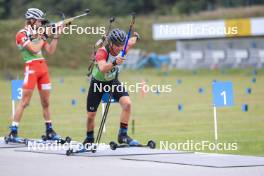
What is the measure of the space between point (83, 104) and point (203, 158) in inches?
681

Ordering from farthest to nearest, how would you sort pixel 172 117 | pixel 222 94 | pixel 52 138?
pixel 172 117
pixel 52 138
pixel 222 94

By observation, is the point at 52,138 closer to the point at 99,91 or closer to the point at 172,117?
the point at 99,91

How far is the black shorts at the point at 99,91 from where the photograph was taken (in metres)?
17.0

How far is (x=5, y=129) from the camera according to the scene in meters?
23.6

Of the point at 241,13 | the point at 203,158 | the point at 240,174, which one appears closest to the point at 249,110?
the point at 203,158

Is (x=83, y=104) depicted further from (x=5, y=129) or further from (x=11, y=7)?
(x=11, y=7)

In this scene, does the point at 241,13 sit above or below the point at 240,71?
above

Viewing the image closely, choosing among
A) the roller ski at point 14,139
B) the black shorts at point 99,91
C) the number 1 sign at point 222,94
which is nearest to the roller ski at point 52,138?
the roller ski at point 14,139

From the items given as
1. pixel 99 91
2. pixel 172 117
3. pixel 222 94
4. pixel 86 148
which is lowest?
pixel 86 148

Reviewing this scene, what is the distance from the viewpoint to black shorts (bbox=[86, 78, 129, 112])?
16953mm

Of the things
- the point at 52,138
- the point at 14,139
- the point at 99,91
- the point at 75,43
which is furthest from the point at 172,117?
the point at 75,43

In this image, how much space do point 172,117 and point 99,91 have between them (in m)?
9.70

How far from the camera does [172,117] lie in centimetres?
2653

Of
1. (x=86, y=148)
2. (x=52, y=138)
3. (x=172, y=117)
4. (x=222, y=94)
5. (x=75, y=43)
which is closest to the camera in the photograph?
(x=86, y=148)
